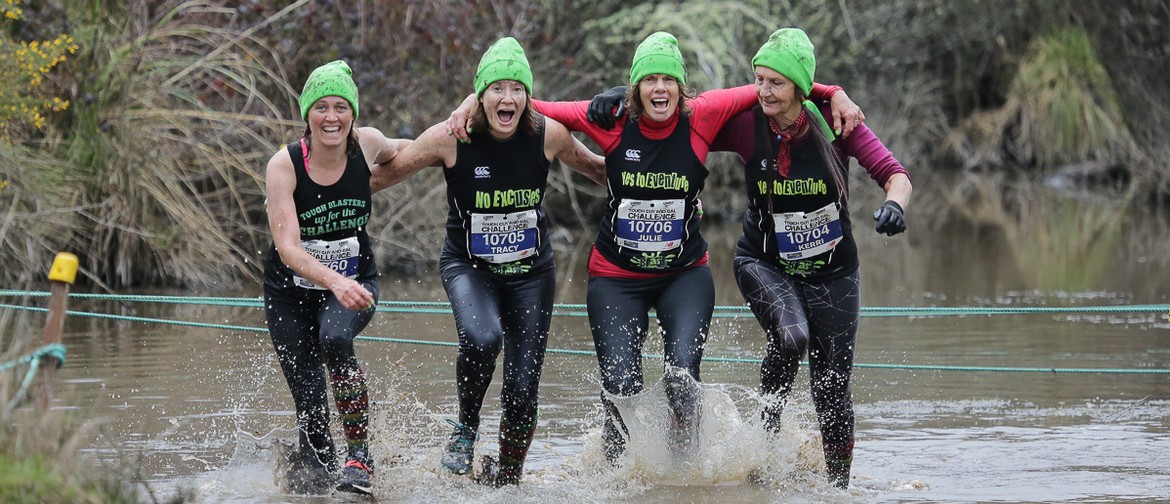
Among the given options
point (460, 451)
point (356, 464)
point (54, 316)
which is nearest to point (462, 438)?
point (460, 451)

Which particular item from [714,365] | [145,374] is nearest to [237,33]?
[145,374]

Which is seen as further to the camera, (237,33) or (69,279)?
(237,33)

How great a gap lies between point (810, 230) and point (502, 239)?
4.05 feet

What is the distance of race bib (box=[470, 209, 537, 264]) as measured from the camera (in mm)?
5852

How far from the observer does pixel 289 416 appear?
7.20 metres

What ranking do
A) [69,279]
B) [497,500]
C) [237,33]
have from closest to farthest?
[69,279] < [497,500] < [237,33]

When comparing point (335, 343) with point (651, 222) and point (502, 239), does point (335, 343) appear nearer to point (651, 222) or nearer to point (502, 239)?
point (502, 239)

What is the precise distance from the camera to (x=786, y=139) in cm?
591

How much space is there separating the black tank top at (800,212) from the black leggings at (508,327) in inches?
36.4

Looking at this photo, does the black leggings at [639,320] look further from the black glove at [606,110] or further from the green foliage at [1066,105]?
the green foliage at [1066,105]

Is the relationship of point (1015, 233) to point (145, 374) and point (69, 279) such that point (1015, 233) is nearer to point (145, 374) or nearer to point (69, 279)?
point (145, 374)

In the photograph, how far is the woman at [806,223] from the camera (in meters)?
5.84

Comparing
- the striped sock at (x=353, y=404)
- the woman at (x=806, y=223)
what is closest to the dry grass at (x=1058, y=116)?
the woman at (x=806, y=223)

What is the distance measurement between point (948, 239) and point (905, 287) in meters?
4.53
